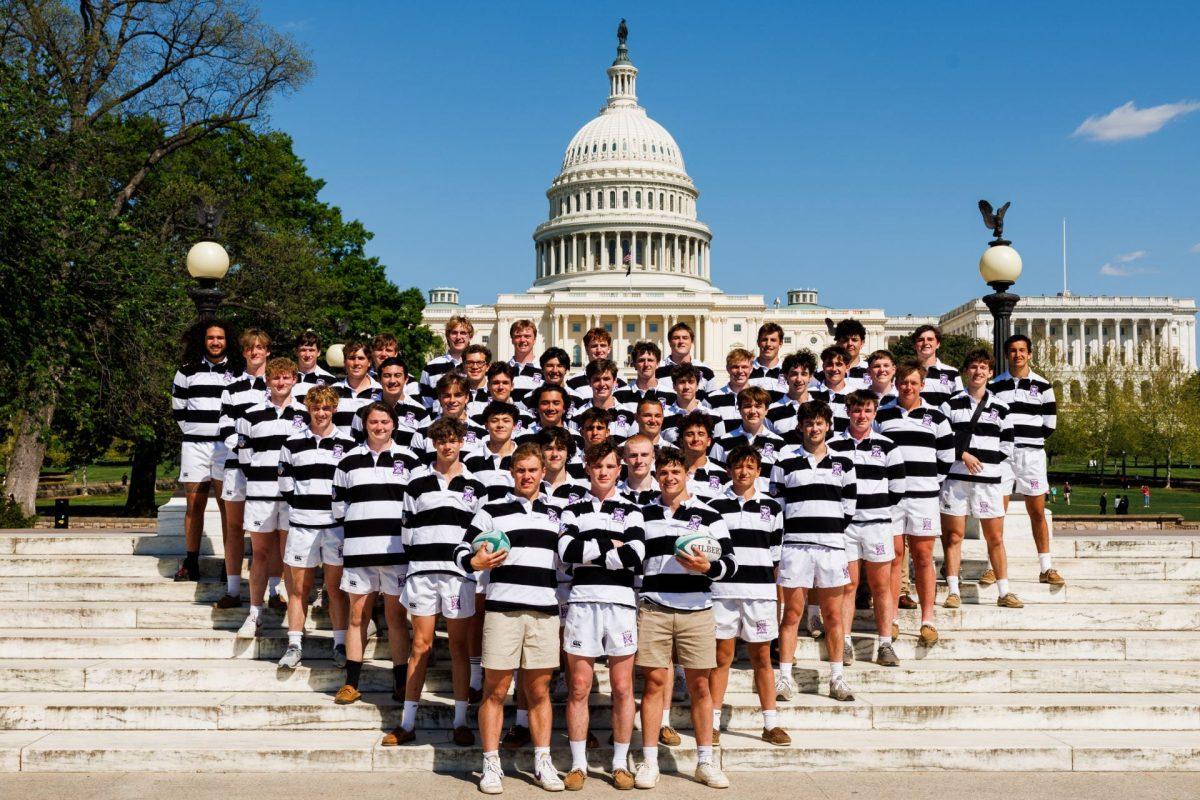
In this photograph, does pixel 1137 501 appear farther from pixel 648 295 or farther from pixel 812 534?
pixel 648 295

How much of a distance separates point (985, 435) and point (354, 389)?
17.8ft

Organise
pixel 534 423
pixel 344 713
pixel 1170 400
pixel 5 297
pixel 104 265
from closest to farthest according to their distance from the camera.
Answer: pixel 344 713
pixel 534 423
pixel 5 297
pixel 104 265
pixel 1170 400

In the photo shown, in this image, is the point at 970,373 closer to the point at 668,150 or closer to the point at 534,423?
the point at 534,423

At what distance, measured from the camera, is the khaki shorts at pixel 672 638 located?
5.87 m

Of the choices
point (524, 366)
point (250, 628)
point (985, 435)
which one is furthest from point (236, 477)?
point (985, 435)

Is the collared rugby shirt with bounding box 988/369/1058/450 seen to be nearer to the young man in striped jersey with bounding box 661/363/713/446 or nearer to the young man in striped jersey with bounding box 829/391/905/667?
the young man in striped jersey with bounding box 829/391/905/667

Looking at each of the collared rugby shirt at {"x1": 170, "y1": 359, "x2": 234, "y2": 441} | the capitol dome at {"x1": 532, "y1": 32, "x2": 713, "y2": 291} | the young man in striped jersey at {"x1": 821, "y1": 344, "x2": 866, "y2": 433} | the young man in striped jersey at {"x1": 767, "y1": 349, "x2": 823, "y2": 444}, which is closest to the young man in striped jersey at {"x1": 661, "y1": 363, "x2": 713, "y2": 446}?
the young man in striped jersey at {"x1": 767, "y1": 349, "x2": 823, "y2": 444}

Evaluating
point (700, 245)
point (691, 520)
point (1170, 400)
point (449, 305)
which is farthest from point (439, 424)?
point (449, 305)

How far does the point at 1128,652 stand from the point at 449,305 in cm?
9894

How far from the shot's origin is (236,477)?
8195mm

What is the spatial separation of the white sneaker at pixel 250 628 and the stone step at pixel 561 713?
0.64m

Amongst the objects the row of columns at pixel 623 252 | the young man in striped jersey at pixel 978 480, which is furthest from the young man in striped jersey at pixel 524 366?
the row of columns at pixel 623 252

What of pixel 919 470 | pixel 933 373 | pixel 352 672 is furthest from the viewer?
pixel 933 373

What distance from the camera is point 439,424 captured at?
20.5 feet
